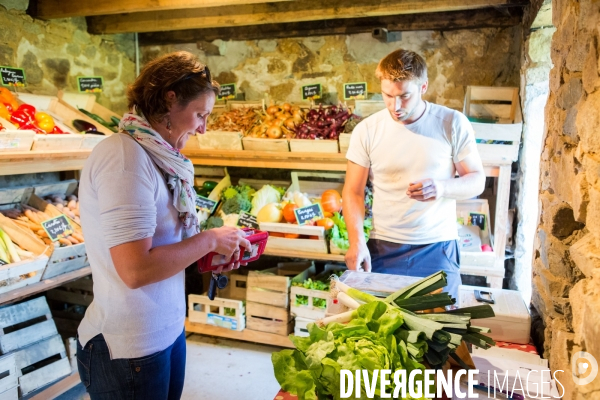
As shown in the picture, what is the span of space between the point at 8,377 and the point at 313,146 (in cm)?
231

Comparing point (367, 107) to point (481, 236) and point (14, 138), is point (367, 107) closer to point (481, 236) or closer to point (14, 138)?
point (481, 236)

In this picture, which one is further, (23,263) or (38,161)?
(38,161)

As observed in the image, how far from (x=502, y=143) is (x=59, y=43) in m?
3.42

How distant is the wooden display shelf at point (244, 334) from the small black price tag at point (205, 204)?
925 mm

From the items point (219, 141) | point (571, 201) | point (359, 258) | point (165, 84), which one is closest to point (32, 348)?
point (219, 141)

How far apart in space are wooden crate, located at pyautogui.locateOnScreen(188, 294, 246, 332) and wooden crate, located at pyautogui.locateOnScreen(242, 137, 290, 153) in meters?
1.17

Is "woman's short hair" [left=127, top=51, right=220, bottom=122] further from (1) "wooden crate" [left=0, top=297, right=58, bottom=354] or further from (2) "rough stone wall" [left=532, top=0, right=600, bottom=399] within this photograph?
(1) "wooden crate" [left=0, top=297, right=58, bottom=354]

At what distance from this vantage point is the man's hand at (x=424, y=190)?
2227 millimetres

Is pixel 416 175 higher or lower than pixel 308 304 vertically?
higher

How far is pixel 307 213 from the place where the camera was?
3359mm

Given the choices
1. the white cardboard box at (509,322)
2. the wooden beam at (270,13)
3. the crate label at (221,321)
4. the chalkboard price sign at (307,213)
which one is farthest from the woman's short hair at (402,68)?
the crate label at (221,321)

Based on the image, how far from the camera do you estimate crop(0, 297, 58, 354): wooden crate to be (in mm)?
2656

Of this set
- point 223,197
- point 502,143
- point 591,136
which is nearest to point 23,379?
point 223,197

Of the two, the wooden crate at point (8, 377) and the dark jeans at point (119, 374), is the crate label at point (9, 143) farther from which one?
the dark jeans at point (119, 374)
